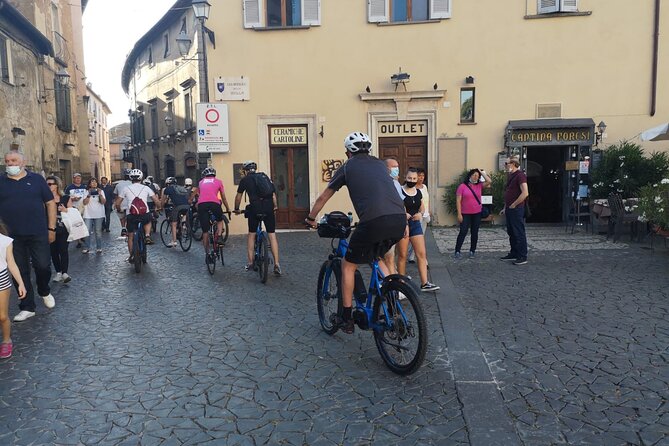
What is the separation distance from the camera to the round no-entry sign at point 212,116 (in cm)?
1311

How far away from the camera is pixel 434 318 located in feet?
17.4

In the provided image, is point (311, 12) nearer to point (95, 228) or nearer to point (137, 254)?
point (95, 228)

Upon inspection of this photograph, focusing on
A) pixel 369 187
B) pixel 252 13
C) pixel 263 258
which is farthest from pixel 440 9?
pixel 369 187

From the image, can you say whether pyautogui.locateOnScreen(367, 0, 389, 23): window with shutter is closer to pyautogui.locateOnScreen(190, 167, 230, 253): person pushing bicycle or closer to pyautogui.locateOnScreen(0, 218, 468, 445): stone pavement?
pyautogui.locateOnScreen(190, 167, 230, 253): person pushing bicycle

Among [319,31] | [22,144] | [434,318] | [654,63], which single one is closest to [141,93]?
[22,144]

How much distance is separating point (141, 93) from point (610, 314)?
25.4m

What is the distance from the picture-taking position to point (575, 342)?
448cm

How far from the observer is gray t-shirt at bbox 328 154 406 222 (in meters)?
3.94

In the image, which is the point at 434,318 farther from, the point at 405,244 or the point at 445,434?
the point at 445,434

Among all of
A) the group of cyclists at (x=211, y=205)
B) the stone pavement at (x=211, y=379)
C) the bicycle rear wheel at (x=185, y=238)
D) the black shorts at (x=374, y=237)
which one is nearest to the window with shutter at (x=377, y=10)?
the group of cyclists at (x=211, y=205)

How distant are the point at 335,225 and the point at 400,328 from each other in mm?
1046

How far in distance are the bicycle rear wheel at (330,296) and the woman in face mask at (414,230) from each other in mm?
1536

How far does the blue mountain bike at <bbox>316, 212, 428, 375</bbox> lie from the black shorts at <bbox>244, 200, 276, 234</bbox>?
2.83 m

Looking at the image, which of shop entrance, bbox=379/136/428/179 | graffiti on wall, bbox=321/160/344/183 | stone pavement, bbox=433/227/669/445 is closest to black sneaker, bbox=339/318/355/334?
stone pavement, bbox=433/227/669/445
